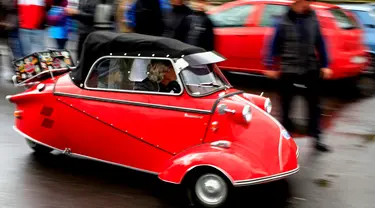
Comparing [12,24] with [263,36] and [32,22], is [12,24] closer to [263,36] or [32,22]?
[32,22]

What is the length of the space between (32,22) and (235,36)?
3.63 meters

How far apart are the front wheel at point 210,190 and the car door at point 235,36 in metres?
5.22

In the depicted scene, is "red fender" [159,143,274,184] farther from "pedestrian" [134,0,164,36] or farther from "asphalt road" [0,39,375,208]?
"pedestrian" [134,0,164,36]

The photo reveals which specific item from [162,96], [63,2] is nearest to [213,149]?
[162,96]

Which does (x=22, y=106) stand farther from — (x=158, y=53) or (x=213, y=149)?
(x=213, y=149)

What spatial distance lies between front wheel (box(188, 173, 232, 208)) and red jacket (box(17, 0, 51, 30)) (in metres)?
5.72

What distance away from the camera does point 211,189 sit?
5.05 meters

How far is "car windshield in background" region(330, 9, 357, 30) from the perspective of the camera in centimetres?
969

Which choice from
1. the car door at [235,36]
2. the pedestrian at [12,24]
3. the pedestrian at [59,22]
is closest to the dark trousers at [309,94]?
the car door at [235,36]

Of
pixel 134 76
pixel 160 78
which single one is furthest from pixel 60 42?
pixel 160 78

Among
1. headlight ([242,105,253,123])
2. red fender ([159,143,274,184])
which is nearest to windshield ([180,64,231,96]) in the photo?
headlight ([242,105,253,123])

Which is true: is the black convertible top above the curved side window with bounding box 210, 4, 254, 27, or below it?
above

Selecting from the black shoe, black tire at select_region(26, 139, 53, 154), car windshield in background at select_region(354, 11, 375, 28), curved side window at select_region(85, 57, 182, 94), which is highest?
car windshield in background at select_region(354, 11, 375, 28)

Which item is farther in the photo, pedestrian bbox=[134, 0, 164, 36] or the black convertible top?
pedestrian bbox=[134, 0, 164, 36]
